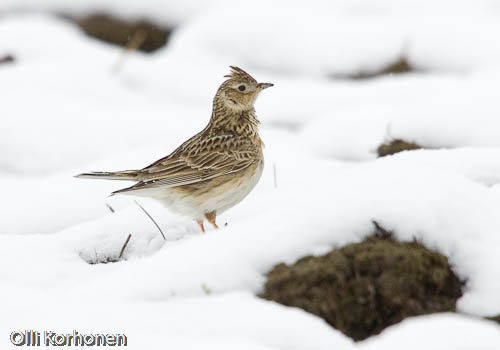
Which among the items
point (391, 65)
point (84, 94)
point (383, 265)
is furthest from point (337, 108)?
point (383, 265)

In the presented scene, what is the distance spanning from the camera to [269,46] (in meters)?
10.8

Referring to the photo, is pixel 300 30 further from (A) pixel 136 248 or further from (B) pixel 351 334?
(B) pixel 351 334

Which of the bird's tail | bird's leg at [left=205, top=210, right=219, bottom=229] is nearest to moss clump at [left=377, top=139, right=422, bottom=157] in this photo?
bird's leg at [left=205, top=210, right=219, bottom=229]

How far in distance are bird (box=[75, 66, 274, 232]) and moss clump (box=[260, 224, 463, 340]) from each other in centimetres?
195

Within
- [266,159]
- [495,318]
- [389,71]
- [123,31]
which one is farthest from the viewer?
[123,31]

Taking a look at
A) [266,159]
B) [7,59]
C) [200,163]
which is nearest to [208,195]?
[200,163]

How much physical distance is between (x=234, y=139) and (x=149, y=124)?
119 inches

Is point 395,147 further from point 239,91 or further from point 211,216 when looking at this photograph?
point 211,216

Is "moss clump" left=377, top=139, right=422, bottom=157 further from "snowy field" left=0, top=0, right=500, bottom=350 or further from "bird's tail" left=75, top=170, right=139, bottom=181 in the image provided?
"bird's tail" left=75, top=170, right=139, bottom=181

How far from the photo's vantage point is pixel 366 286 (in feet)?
10.4

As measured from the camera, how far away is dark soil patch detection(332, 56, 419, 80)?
390 inches

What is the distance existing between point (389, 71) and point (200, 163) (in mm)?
5437

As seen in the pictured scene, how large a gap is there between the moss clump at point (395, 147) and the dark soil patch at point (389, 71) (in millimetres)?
3513

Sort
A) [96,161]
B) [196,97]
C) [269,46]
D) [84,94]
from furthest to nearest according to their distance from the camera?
[269,46] → [196,97] → [84,94] → [96,161]
